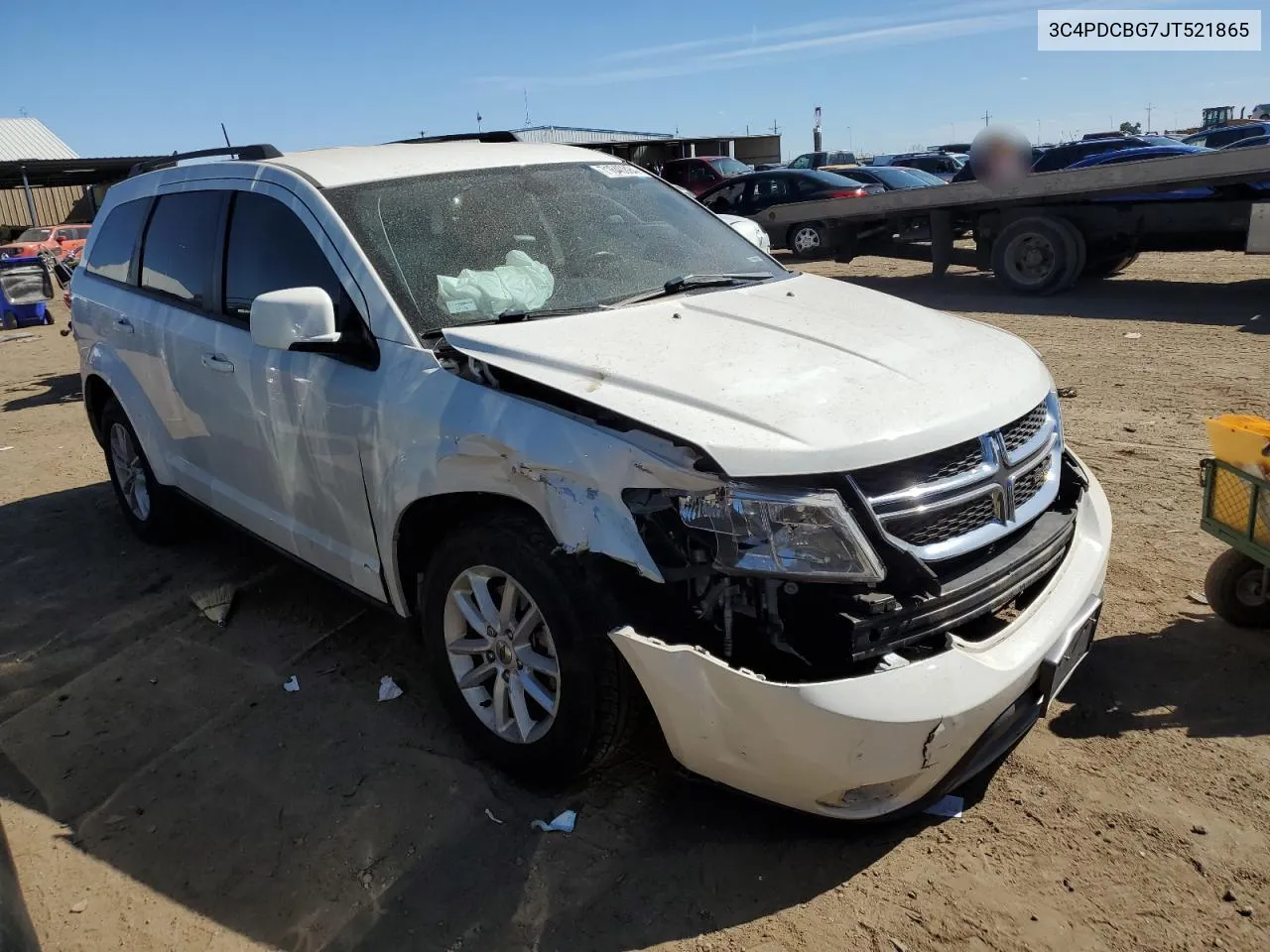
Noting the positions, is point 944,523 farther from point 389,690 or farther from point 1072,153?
point 1072,153

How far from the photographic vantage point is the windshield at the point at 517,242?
3.28 meters

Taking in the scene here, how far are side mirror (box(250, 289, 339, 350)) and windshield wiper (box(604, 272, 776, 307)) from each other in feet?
3.03

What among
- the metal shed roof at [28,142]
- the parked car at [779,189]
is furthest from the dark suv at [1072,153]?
the metal shed roof at [28,142]

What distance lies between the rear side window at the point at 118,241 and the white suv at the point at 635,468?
2.85ft

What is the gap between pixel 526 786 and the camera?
303 cm

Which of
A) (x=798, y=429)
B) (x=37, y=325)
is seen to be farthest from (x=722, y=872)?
(x=37, y=325)

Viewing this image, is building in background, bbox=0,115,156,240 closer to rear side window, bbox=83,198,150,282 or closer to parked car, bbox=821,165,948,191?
parked car, bbox=821,165,948,191

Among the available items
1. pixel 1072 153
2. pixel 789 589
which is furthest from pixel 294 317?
pixel 1072 153

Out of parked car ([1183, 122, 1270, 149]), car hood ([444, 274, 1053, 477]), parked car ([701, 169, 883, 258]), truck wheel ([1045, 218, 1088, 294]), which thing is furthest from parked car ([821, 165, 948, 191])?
car hood ([444, 274, 1053, 477])

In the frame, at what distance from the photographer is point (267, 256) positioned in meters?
3.74

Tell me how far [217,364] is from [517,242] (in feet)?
4.56

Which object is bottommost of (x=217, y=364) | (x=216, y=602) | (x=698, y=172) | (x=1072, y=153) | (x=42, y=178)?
(x=216, y=602)

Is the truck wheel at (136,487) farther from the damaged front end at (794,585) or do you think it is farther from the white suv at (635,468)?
the damaged front end at (794,585)

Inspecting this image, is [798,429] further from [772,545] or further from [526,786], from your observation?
[526,786]
